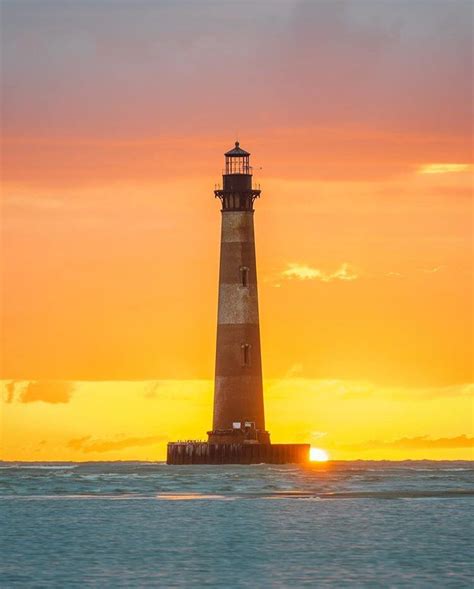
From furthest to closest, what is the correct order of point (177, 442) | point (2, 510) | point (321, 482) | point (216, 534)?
point (177, 442) < point (321, 482) < point (2, 510) < point (216, 534)

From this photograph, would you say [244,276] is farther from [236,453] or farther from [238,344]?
[236,453]

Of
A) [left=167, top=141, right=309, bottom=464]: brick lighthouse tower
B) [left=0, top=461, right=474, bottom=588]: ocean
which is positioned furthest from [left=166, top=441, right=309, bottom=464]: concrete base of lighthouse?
[left=0, top=461, right=474, bottom=588]: ocean

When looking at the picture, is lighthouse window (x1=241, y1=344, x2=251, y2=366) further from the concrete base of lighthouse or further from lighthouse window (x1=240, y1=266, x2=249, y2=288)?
the concrete base of lighthouse

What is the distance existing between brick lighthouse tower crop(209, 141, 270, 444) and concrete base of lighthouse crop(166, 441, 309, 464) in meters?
0.62

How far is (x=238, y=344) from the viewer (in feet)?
311

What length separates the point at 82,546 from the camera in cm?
4741


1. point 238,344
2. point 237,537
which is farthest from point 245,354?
point 237,537

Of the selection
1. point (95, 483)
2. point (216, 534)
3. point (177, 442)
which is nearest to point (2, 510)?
point (216, 534)

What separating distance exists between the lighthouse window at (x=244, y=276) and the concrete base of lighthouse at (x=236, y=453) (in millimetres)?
8574

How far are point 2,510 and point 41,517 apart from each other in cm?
500

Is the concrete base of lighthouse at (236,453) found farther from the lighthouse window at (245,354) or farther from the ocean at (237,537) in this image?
the ocean at (237,537)

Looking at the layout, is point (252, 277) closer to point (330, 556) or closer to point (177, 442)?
point (177, 442)

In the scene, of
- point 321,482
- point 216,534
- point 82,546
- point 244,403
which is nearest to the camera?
point 82,546

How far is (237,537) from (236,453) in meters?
47.2
